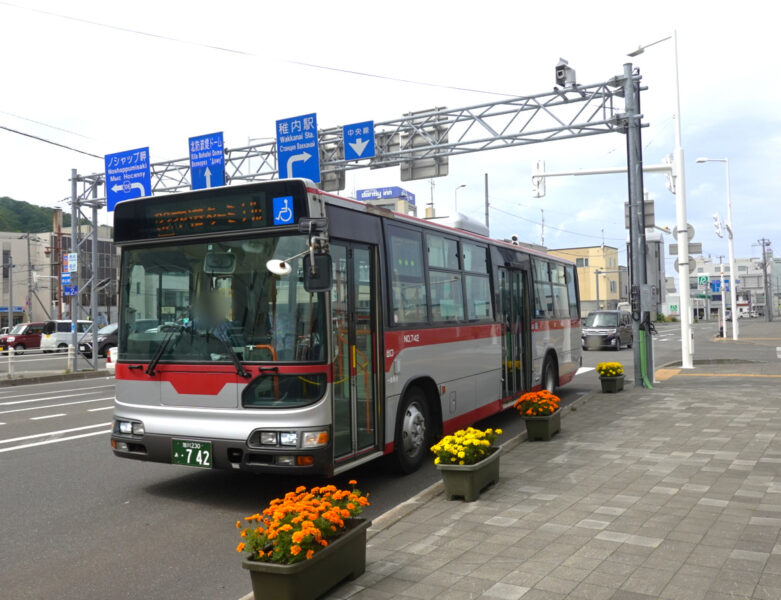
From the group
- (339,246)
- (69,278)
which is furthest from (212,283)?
(69,278)

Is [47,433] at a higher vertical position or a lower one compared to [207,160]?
lower

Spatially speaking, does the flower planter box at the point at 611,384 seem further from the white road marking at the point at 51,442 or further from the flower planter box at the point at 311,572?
the flower planter box at the point at 311,572

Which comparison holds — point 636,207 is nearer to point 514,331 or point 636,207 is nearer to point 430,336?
point 514,331

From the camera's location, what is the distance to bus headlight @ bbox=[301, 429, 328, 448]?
18.7ft

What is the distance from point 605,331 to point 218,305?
27.7 metres

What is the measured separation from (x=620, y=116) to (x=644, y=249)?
3.11 meters

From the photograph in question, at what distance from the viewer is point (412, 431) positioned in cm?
755

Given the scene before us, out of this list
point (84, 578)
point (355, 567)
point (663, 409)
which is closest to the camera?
point (355, 567)

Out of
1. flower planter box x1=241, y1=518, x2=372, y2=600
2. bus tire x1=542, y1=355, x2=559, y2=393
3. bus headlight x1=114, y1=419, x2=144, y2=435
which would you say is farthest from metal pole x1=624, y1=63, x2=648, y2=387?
flower planter box x1=241, y1=518, x2=372, y2=600

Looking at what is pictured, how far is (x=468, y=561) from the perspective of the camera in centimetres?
449

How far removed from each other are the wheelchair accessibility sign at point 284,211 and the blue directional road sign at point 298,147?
13.2 meters

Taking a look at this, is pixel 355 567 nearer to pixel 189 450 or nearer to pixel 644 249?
pixel 189 450

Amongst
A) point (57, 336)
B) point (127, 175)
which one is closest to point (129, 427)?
point (127, 175)

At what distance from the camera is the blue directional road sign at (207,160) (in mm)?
20125
